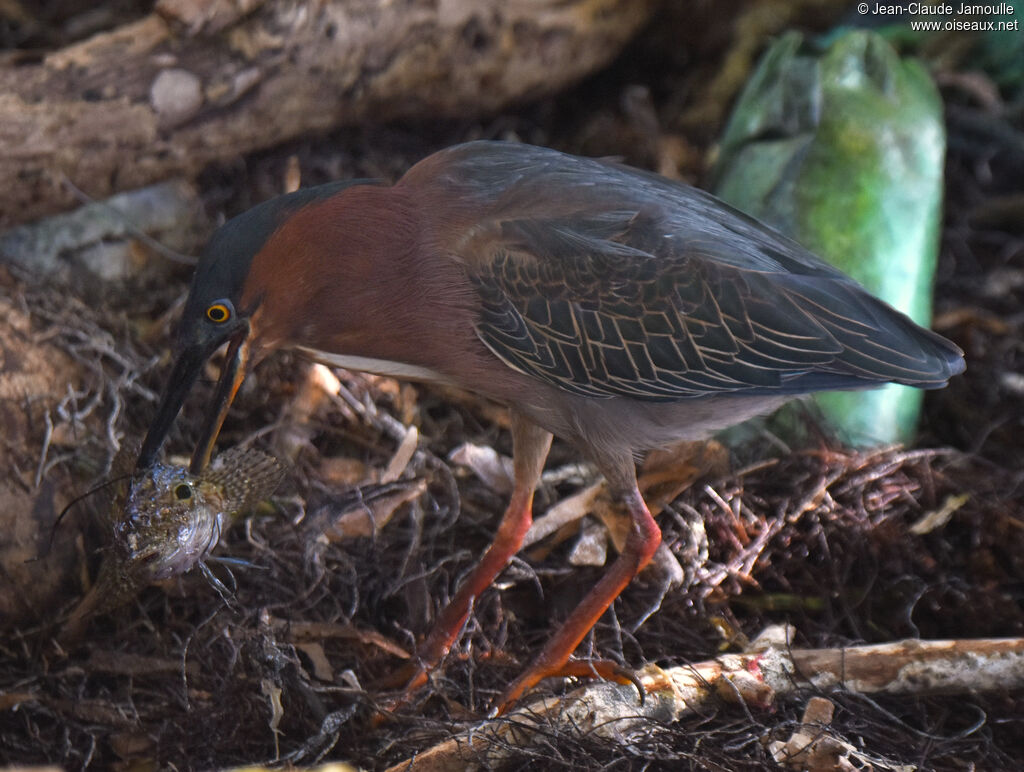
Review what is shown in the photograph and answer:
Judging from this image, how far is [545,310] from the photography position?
7.29 feet

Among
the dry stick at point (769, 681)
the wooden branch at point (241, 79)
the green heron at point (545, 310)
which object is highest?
the wooden branch at point (241, 79)

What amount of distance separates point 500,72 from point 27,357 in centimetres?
185

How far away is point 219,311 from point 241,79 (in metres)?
1.26

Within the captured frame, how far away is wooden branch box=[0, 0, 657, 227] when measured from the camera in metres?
2.90

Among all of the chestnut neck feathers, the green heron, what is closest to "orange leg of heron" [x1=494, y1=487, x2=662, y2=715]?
the green heron

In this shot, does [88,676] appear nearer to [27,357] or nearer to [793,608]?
[27,357]

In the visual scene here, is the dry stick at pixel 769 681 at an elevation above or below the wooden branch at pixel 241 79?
below

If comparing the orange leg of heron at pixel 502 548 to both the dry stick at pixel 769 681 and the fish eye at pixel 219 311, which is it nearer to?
the dry stick at pixel 769 681

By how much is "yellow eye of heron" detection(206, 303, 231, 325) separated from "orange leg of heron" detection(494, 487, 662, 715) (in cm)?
95

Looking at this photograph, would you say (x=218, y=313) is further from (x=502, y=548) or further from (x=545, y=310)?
(x=502, y=548)

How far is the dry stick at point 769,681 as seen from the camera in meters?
2.10

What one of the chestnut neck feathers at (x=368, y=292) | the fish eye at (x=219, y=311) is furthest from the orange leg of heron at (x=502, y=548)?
the fish eye at (x=219, y=311)

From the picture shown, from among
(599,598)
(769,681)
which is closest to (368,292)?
(599,598)

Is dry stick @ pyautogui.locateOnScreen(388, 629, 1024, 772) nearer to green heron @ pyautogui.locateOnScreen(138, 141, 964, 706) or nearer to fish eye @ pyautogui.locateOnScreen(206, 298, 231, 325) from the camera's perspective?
green heron @ pyautogui.locateOnScreen(138, 141, 964, 706)
